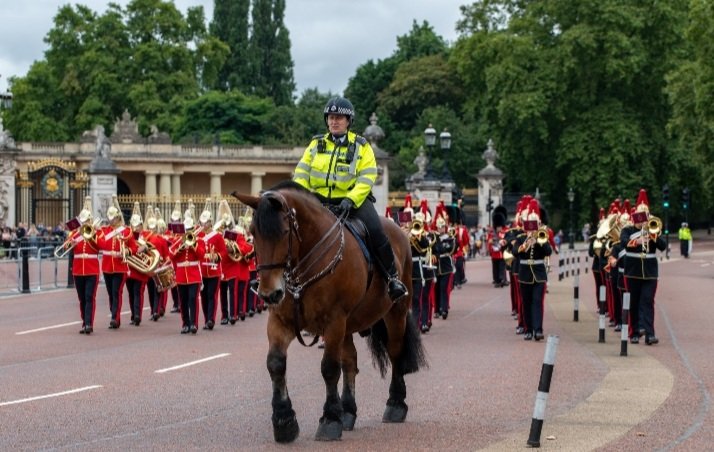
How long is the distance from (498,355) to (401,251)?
540 cm

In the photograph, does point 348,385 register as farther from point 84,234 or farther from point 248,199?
point 84,234

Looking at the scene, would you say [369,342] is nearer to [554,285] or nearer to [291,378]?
[291,378]

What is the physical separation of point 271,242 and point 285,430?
1.34 meters

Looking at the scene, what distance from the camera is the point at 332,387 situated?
412 inches

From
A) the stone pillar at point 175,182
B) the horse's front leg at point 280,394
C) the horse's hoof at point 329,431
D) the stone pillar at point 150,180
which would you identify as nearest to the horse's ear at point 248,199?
the horse's front leg at point 280,394

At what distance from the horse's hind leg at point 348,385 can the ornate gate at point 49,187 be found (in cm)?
3462

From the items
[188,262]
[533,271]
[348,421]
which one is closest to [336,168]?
[348,421]

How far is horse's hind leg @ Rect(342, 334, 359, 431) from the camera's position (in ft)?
35.8

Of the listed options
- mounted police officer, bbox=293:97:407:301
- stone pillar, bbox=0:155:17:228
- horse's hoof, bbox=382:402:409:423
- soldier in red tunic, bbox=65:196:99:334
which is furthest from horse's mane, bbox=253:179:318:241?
stone pillar, bbox=0:155:17:228

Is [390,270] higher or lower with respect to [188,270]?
higher

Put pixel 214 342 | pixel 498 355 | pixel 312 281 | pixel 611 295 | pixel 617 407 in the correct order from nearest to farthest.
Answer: pixel 312 281, pixel 617 407, pixel 498 355, pixel 214 342, pixel 611 295

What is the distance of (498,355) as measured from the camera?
56.9 feet

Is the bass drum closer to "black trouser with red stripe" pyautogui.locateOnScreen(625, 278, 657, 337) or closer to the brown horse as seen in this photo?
"black trouser with red stripe" pyautogui.locateOnScreen(625, 278, 657, 337)

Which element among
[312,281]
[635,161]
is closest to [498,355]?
[312,281]
